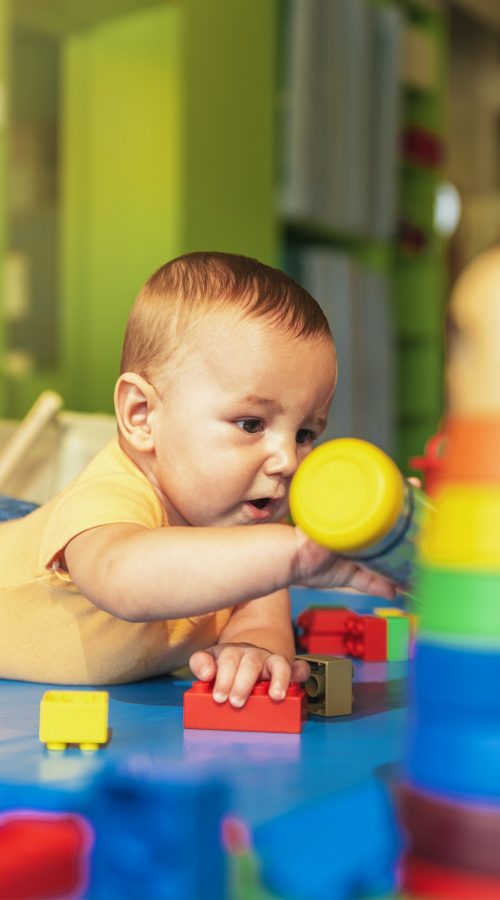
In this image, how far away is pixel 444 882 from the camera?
342mm

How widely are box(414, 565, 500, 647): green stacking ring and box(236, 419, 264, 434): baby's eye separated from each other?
423mm

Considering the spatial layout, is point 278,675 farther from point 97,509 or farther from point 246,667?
point 97,509

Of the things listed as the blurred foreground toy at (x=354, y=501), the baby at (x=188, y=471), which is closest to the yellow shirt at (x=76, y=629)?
the baby at (x=188, y=471)

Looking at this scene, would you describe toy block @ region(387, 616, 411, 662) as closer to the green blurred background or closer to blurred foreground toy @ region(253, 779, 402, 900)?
blurred foreground toy @ region(253, 779, 402, 900)

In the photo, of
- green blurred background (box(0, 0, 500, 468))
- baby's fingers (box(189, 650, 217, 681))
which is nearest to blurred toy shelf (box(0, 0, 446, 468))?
green blurred background (box(0, 0, 500, 468))

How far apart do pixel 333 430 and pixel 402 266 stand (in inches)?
32.8

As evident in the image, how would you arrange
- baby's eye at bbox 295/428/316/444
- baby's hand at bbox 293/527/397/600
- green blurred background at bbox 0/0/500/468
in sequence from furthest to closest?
1. green blurred background at bbox 0/0/500/468
2. baby's eye at bbox 295/428/316/444
3. baby's hand at bbox 293/527/397/600

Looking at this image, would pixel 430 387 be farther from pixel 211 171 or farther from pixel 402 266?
pixel 211 171

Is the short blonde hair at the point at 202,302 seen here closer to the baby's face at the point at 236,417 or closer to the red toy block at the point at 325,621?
the baby's face at the point at 236,417

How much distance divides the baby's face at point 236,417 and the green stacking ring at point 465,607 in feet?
1.36

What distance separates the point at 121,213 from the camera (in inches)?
106

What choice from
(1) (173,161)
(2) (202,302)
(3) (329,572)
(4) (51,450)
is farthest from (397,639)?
(1) (173,161)

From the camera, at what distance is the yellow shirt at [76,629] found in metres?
0.81

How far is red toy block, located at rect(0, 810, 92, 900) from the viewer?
→ 0.37m
